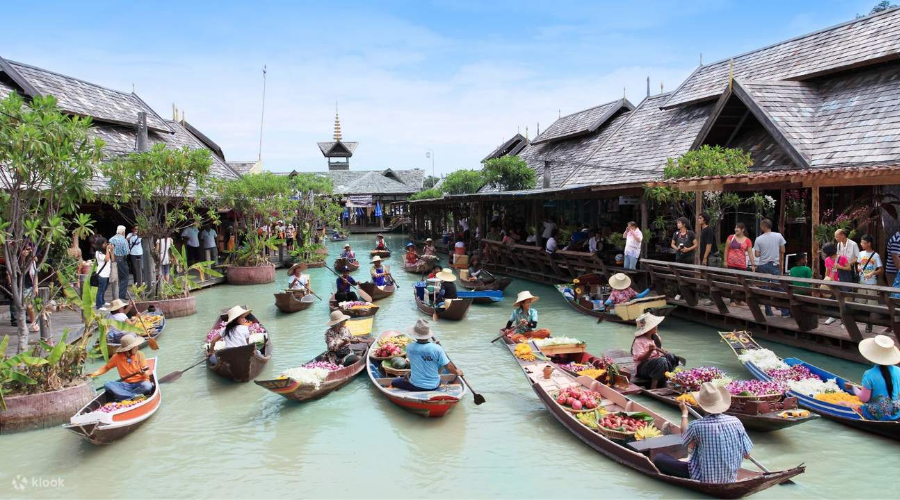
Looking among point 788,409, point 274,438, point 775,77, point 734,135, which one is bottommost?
point 274,438

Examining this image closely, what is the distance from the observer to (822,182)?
10547mm

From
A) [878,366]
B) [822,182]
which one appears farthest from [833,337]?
[878,366]

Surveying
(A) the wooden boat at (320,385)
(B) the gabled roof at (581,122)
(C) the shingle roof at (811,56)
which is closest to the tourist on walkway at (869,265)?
(C) the shingle roof at (811,56)

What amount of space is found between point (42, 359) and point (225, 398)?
8.46 ft

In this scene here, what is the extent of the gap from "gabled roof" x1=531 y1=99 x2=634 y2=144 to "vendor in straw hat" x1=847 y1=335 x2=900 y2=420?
21045 mm

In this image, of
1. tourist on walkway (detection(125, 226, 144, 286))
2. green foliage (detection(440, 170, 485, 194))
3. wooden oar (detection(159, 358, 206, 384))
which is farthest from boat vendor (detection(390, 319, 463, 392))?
green foliage (detection(440, 170, 485, 194))

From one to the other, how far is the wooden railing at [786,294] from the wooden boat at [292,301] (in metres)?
8.26

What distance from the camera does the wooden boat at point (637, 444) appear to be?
5.66 meters

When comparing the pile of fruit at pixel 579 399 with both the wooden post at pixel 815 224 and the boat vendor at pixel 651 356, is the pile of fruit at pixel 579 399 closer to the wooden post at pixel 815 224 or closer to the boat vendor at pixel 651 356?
the boat vendor at pixel 651 356

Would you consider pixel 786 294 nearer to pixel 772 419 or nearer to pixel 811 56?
pixel 772 419

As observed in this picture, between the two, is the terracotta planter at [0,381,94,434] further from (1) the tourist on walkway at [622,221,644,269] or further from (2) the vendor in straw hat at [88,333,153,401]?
(1) the tourist on walkway at [622,221,644,269]

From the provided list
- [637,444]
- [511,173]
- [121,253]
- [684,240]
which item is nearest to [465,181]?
[511,173]

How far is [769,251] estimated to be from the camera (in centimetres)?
1137

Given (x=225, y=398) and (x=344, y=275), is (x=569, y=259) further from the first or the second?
(x=225, y=398)
